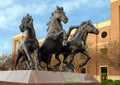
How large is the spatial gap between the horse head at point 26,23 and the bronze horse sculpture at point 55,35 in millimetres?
836

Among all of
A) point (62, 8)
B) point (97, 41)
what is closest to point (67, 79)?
point (62, 8)

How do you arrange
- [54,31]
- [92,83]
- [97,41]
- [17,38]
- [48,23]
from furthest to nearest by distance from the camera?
[17,38] → [97,41] → [48,23] → [54,31] → [92,83]

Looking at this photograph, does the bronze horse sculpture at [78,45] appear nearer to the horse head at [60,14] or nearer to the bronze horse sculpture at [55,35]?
the bronze horse sculpture at [55,35]

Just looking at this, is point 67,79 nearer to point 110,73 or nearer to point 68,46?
point 68,46

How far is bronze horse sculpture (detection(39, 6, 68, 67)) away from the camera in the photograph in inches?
472

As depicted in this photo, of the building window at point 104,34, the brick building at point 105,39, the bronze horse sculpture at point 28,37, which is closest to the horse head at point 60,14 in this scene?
the bronze horse sculpture at point 28,37

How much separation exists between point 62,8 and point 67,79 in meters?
3.10

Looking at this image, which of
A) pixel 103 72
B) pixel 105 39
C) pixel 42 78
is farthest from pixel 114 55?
pixel 42 78

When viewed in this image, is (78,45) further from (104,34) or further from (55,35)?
(104,34)

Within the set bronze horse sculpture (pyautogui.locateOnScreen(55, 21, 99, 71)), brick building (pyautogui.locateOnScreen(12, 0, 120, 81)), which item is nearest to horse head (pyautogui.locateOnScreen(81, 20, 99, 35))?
bronze horse sculpture (pyautogui.locateOnScreen(55, 21, 99, 71))

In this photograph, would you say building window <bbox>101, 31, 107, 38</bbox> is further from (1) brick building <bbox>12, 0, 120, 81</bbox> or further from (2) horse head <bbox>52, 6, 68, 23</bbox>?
(2) horse head <bbox>52, 6, 68, 23</bbox>

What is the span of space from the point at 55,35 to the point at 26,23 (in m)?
1.23

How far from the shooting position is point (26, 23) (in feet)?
39.3

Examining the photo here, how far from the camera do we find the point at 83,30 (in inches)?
518
